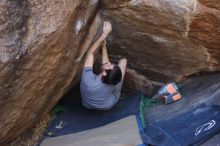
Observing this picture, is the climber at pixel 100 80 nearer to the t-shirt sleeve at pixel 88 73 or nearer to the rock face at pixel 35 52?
the t-shirt sleeve at pixel 88 73

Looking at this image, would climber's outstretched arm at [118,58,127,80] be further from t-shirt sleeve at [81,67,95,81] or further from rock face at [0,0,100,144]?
rock face at [0,0,100,144]

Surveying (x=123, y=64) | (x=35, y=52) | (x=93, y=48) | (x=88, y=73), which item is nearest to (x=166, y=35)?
(x=123, y=64)

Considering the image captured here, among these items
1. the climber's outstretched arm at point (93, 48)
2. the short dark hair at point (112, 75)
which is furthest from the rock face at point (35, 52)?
the short dark hair at point (112, 75)

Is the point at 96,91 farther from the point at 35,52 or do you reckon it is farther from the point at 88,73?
the point at 35,52

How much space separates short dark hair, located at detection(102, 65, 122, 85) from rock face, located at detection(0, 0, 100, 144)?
331 mm

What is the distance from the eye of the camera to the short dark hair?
4168mm

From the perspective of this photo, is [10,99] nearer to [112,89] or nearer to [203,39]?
[112,89]

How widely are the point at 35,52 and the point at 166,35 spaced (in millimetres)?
1261

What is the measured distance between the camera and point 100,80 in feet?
13.8

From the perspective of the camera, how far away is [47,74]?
367 cm

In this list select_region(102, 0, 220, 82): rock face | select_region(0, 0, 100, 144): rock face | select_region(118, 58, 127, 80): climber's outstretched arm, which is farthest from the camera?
→ select_region(118, 58, 127, 80): climber's outstretched arm

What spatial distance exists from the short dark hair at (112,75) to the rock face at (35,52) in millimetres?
331

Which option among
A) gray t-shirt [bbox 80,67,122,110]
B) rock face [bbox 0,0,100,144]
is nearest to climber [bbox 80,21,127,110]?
gray t-shirt [bbox 80,67,122,110]

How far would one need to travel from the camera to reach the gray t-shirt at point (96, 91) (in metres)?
4.18
